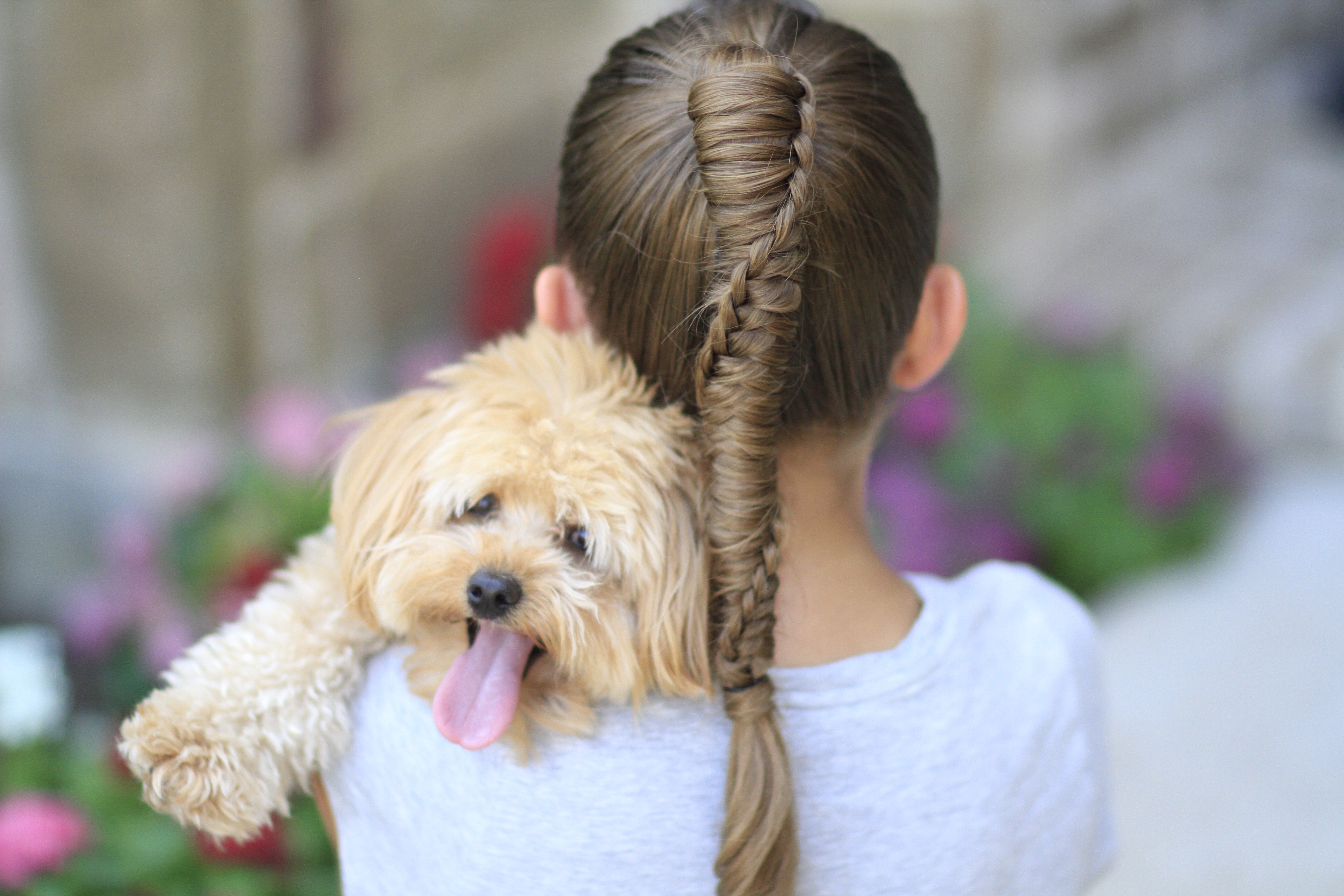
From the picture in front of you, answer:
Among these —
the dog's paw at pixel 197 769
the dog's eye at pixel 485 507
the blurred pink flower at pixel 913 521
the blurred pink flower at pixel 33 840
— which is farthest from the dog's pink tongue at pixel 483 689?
the blurred pink flower at pixel 913 521

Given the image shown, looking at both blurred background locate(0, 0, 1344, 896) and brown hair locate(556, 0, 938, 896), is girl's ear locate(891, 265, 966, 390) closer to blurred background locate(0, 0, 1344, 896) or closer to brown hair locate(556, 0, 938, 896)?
brown hair locate(556, 0, 938, 896)

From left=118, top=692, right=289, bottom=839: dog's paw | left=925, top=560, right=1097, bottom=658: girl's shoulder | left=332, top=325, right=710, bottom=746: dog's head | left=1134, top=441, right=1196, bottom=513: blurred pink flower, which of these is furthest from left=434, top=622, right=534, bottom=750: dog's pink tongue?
left=1134, top=441, right=1196, bottom=513: blurred pink flower

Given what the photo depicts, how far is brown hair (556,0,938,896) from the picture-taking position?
97cm

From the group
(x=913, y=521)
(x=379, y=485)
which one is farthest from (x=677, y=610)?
(x=913, y=521)

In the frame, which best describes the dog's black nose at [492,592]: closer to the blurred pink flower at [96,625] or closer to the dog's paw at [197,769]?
the dog's paw at [197,769]

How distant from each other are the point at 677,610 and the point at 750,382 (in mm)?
234

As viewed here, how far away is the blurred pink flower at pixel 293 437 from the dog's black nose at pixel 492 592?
1.72 meters

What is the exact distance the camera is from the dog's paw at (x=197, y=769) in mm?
1102

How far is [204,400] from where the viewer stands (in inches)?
137

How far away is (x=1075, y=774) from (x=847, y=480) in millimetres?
438

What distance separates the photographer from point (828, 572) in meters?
1.20

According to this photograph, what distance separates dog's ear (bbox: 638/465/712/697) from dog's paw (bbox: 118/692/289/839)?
1.37 ft

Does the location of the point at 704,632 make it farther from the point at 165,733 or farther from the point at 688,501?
the point at 165,733

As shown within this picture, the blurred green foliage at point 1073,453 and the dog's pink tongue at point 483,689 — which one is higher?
the dog's pink tongue at point 483,689
